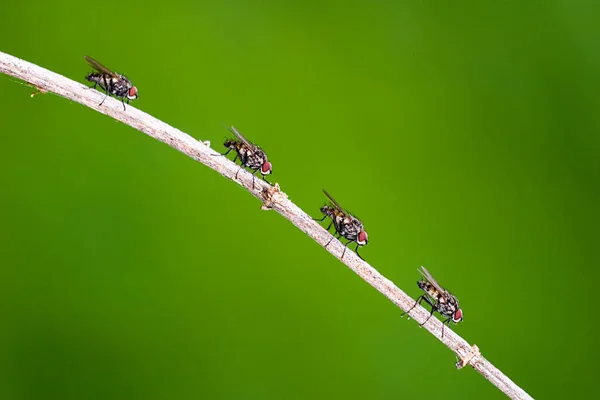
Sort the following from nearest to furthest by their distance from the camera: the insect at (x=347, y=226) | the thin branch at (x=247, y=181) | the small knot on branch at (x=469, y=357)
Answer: the thin branch at (x=247, y=181) < the small knot on branch at (x=469, y=357) < the insect at (x=347, y=226)

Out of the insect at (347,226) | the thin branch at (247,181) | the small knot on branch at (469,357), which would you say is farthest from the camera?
the insect at (347,226)

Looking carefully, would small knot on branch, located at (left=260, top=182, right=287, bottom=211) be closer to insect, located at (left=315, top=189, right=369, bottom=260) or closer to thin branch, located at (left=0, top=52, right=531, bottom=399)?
thin branch, located at (left=0, top=52, right=531, bottom=399)

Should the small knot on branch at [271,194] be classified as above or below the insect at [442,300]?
below

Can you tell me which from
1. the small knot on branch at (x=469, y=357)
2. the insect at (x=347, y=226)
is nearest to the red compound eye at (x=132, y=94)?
the insect at (x=347, y=226)

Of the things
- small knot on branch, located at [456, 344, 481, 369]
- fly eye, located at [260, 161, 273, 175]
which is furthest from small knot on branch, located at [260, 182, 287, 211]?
small knot on branch, located at [456, 344, 481, 369]

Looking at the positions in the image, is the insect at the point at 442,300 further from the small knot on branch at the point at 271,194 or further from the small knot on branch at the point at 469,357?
the small knot on branch at the point at 271,194

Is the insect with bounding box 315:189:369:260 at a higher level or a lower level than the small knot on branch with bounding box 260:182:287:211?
higher

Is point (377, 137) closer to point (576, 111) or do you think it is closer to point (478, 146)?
point (478, 146)

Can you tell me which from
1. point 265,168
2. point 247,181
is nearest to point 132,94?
point 265,168

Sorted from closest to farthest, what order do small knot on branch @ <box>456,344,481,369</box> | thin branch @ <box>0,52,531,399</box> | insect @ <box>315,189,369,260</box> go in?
thin branch @ <box>0,52,531,399</box> < small knot on branch @ <box>456,344,481,369</box> < insect @ <box>315,189,369,260</box>
